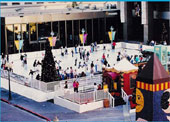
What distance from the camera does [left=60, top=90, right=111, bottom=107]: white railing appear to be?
22.3m

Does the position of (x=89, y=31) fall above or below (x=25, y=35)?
above

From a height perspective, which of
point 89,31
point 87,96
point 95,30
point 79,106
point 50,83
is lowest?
point 79,106

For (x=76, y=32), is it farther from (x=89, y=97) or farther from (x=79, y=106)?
(x=79, y=106)

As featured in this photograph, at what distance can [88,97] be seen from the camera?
22.5 metres

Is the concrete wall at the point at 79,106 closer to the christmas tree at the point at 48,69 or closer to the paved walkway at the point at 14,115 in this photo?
the paved walkway at the point at 14,115

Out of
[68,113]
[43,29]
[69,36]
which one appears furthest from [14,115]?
[69,36]

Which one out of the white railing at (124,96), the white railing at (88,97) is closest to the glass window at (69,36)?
the white railing at (124,96)

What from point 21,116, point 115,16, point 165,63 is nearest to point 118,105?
point 21,116

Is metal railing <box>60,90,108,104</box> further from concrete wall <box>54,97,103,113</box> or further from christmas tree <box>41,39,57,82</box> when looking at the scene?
christmas tree <box>41,39,57,82</box>

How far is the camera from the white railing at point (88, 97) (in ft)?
73.2

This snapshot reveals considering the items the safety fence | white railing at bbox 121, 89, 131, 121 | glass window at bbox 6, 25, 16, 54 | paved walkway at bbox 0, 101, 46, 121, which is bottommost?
paved walkway at bbox 0, 101, 46, 121

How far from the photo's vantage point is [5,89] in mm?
28375

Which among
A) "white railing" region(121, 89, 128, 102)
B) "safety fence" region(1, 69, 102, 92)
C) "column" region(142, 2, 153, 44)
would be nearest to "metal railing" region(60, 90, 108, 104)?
"white railing" region(121, 89, 128, 102)

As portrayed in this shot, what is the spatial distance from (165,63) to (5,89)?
1155 cm
